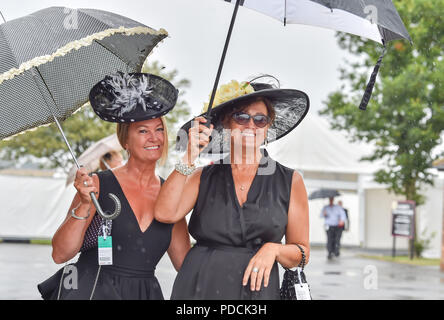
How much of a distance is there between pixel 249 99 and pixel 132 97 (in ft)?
1.98

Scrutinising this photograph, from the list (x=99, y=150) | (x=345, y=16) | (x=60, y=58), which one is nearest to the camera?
(x=345, y=16)

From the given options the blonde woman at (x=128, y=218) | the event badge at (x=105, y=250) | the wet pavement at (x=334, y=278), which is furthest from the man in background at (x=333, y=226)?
the event badge at (x=105, y=250)

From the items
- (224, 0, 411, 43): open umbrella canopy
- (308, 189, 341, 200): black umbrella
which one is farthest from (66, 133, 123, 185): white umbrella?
(308, 189, 341, 200): black umbrella

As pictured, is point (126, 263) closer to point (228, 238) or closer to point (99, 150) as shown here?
point (228, 238)

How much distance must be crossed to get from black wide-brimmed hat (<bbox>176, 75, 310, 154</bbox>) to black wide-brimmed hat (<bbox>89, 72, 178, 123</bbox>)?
0.20m

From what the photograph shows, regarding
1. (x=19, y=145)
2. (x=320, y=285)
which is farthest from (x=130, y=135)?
(x=19, y=145)

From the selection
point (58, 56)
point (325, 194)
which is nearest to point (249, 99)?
point (58, 56)

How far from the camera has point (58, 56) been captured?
3.78m

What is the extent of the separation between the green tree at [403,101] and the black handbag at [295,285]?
17.7 metres

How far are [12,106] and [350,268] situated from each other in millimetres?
16127

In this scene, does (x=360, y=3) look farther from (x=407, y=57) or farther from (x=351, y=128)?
(x=351, y=128)

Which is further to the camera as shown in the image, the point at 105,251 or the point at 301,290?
the point at 105,251

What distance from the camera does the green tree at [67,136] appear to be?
95.7 ft

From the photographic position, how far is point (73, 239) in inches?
135
